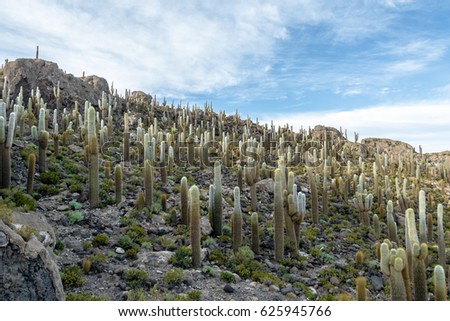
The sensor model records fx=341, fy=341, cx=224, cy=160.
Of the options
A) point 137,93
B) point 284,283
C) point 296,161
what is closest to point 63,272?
point 284,283

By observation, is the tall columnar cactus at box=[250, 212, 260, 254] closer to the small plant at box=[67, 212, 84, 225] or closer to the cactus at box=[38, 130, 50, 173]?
the small plant at box=[67, 212, 84, 225]

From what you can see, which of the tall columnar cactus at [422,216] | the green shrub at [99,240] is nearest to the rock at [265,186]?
the tall columnar cactus at [422,216]

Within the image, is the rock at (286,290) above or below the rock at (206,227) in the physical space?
below

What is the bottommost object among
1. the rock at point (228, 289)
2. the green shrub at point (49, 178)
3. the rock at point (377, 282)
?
the rock at point (377, 282)

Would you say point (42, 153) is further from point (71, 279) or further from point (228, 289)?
point (228, 289)

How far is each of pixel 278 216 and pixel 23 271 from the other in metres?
8.07

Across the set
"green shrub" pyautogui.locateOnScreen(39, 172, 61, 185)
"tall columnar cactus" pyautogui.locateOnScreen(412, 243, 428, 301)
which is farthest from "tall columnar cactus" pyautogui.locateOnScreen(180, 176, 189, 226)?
"tall columnar cactus" pyautogui.locateOnScreen(412, 243, 428, 301)

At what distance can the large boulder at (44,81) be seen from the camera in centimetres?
3247

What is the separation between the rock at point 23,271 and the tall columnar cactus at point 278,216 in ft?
24.5

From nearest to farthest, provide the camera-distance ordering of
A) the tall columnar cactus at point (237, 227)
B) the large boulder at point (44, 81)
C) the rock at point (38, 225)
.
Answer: the rock at point (38, 225) < the tall columnar cactus at point (237, 227) < the large boulder at point (44, 81)

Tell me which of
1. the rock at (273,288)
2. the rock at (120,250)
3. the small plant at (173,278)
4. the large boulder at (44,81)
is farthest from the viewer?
the large boulder at (44,81)

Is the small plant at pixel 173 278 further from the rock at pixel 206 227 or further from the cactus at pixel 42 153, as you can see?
the cactus at pixel 42 153

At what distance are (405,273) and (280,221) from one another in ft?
16.5

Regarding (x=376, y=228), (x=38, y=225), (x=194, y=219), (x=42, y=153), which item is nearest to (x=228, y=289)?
(x=194, y=219)
